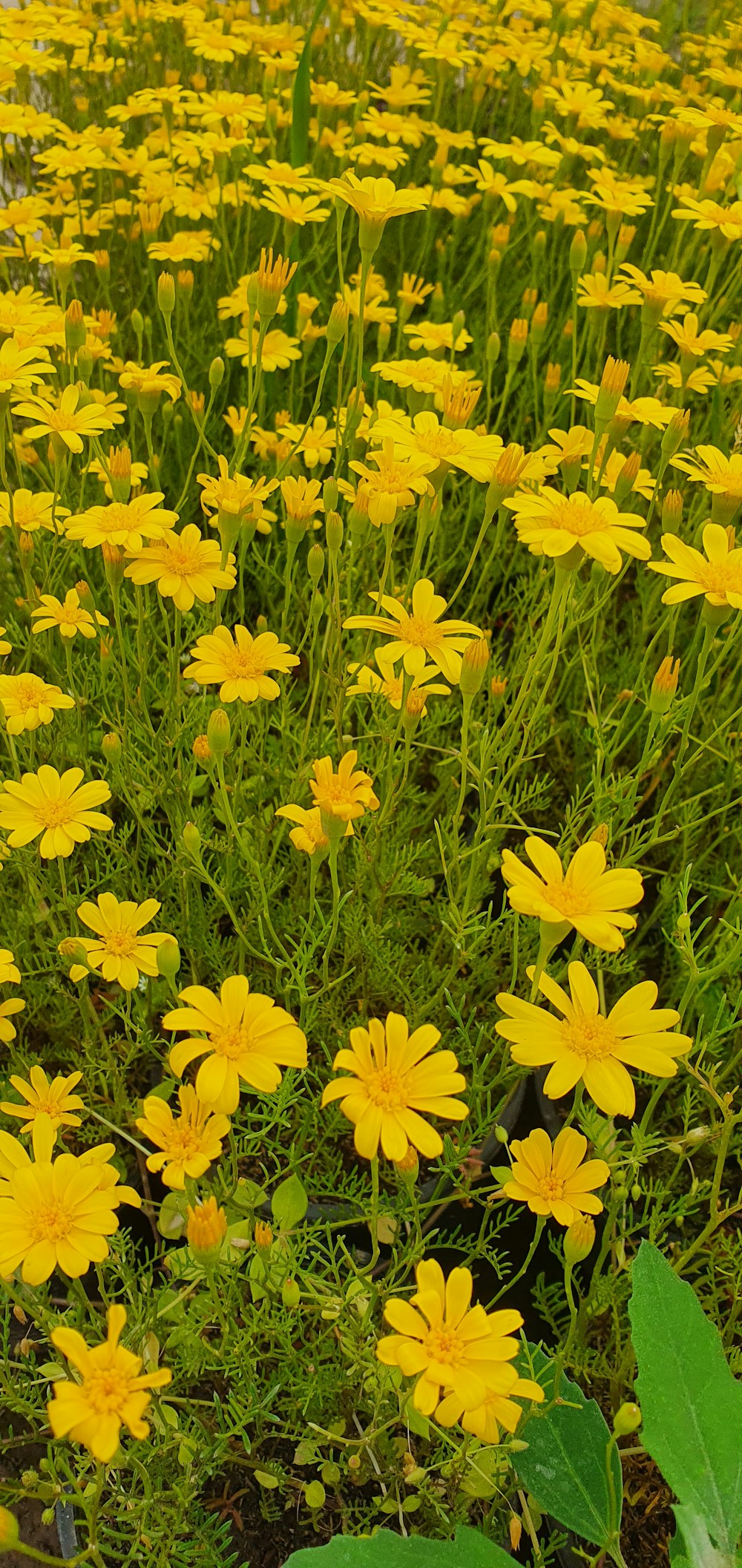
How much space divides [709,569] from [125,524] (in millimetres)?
543

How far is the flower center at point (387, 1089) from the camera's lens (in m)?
0.68

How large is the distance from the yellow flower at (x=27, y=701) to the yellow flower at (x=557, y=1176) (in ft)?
1.83

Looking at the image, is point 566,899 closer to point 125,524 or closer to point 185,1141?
point 185,1141

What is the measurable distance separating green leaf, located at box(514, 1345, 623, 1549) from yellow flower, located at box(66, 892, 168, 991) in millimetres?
430

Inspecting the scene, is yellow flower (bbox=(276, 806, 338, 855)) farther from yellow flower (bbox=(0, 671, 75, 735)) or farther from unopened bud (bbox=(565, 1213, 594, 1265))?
unopened bud (bbox=(565, 1213, 594, 1265))

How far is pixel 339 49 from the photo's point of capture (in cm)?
→ 279

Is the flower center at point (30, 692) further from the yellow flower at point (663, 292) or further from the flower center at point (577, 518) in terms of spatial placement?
the yellow flower at point (663, 292)

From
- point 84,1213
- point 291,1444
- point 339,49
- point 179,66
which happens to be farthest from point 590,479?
point 339,49

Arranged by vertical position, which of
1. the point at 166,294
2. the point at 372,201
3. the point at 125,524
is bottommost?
the point at 125,524

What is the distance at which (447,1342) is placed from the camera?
66 cm

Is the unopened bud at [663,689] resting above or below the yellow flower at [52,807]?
above

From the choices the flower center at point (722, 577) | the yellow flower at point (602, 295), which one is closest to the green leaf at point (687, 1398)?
the flower center at point (722, 577)

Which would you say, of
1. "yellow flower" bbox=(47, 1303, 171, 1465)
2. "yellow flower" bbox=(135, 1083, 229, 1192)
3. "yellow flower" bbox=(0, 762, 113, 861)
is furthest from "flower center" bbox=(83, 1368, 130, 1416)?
"yellow flower" bbox=(0, 762, 113, 861)

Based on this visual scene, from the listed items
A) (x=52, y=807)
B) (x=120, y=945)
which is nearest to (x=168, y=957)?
(x=120, y=945)
